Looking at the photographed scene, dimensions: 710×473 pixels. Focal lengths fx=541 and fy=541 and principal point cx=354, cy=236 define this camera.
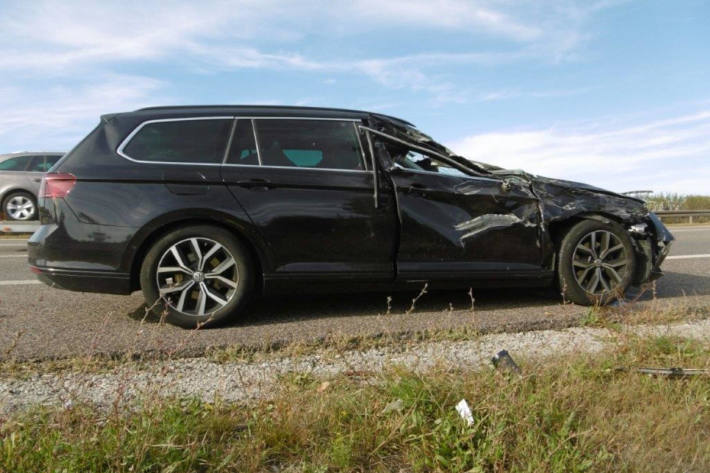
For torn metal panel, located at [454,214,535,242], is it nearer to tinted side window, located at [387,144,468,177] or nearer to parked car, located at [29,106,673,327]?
parked car, located at [29,106,673,327]

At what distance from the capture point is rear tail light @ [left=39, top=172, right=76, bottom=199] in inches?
147

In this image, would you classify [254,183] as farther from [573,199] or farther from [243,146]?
[573,199]

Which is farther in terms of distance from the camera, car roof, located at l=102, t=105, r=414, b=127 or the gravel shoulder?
car roof, located at l=102, t=105, r=414, b=127

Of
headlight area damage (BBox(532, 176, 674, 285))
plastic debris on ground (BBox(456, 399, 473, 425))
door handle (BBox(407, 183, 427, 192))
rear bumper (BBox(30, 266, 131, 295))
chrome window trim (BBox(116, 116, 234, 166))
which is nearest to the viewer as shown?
plastic debris on ground (BBox(456, 399, 473, 425))

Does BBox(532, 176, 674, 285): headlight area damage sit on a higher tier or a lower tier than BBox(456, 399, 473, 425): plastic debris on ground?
higher

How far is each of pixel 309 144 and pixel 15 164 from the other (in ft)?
32.3

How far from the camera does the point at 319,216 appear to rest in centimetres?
390

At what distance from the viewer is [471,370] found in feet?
8.91

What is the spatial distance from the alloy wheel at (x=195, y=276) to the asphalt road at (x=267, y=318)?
0.19 m

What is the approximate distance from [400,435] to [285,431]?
446 mm

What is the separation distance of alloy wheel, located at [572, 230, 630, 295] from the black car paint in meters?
0.18

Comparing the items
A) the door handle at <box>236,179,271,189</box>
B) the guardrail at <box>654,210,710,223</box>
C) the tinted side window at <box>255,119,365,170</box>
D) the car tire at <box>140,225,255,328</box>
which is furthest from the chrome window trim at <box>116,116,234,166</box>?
the guardrail at <box>654,210,710,223</box>

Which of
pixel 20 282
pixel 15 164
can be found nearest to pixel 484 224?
pixel 20 282

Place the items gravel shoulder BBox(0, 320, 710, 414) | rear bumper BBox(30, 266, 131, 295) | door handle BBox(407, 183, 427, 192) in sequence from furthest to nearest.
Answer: door handle BBox(407, 183, 427, 192), rear bumper BBox(30, 266, 131, 295), gravel shoulder BBox(0, 320, 710, 414)
